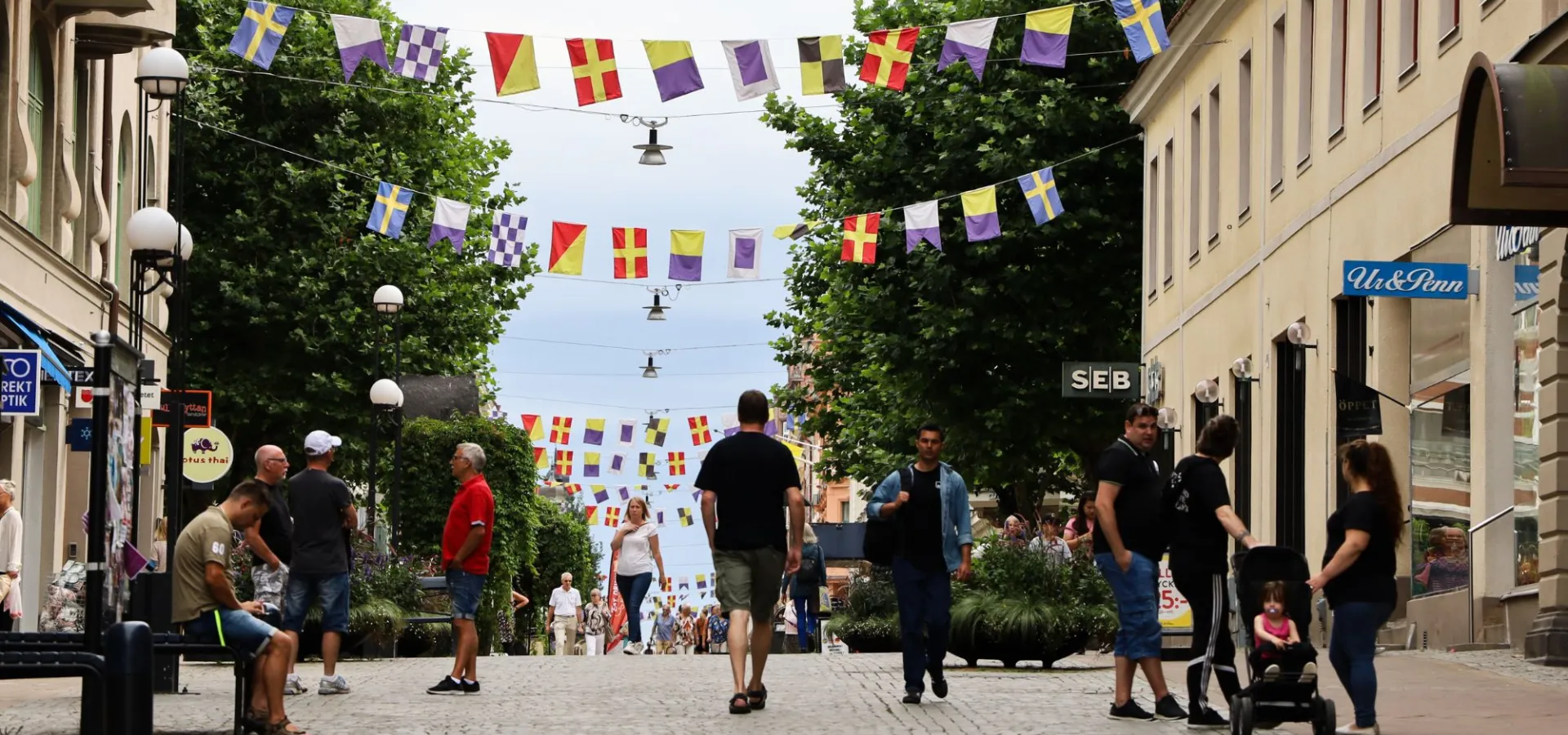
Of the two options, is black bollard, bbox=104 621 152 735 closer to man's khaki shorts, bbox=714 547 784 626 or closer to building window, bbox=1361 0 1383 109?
man's khaki shorts, bbox=714 547 784 626

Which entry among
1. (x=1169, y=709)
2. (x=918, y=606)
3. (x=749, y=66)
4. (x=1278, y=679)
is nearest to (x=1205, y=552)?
(x=1169, y=709)

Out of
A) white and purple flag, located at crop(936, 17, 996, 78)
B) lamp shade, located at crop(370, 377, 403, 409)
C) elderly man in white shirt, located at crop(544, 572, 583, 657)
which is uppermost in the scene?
white and purple flag, located at crop(936, 17, 996, 78)

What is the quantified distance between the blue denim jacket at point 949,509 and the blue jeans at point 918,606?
135 millimetres

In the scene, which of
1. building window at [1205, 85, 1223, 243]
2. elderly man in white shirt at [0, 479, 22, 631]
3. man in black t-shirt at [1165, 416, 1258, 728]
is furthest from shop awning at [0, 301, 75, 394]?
building window at [1205, 85, 1223, 243]

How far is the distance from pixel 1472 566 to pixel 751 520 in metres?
8.60

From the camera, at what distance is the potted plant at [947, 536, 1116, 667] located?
20062 millimetres

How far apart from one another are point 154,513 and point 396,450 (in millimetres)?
6114

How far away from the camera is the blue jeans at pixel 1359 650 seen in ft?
40.9

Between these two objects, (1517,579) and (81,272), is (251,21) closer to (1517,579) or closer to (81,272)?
(81,272)

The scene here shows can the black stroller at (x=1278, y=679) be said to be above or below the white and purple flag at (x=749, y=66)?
below

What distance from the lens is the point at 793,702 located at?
1612 centimetres

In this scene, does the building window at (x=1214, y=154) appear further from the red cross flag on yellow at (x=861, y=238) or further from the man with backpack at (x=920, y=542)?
the man with backpack at (x=920, y=542)

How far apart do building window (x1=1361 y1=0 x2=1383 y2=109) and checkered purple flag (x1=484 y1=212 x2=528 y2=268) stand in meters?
11.2

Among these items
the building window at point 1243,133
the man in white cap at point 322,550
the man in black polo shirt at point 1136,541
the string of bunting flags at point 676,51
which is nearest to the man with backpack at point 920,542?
the man in black polo shirt at point 1136,541
